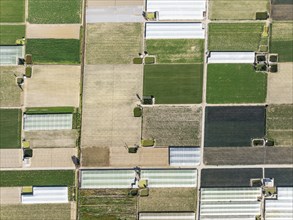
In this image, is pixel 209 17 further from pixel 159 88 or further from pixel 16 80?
pixel 16 80

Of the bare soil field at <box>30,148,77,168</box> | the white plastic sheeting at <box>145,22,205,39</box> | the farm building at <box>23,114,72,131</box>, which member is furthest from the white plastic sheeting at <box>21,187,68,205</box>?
the white plastic sheeting at <box>145,22,205,39</box>

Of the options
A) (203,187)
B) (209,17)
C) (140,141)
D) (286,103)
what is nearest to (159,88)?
(140,141)

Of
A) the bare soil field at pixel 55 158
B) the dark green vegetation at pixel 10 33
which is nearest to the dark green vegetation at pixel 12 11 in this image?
the dark green vegetation at pixel 10 33

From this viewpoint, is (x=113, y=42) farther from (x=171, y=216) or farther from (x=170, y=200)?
(x=171, y=216)

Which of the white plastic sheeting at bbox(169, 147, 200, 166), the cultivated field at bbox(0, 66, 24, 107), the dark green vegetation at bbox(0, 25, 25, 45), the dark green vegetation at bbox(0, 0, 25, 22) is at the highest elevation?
the dark green vegetation at bbox(0, 0, 25, 22)

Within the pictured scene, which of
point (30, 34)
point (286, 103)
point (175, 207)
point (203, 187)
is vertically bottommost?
point (175, 207)

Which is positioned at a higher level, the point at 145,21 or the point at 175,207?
the point at 145,21

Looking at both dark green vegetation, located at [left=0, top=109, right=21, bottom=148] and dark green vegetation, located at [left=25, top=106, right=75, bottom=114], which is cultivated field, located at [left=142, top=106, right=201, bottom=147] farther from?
dark green vegetation, located at [left=0, top=109, right=21, bottom=148]
